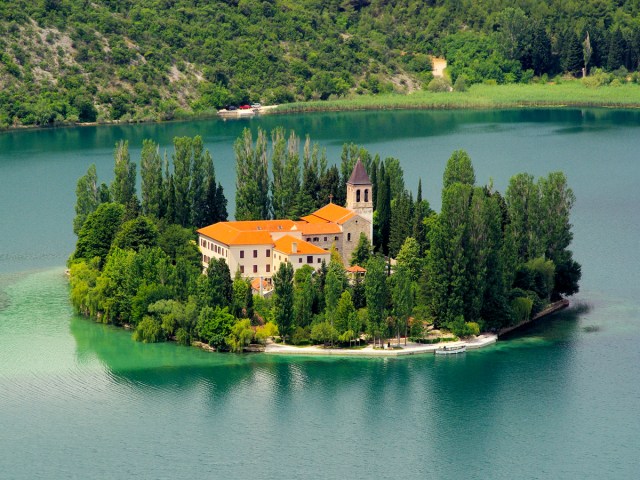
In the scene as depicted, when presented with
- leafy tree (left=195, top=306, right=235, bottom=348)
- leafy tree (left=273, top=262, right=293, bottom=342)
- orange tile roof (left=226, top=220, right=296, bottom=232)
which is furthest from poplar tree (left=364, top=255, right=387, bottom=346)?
orange tile roof (left=226, top=220, right=296, bottom=232)

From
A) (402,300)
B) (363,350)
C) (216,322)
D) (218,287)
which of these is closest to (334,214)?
(402,300)

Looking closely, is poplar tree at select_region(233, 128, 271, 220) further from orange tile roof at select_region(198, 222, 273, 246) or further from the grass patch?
the grass patch

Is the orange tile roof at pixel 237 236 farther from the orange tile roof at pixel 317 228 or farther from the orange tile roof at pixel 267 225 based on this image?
the orange tile roof at pixel 317 228

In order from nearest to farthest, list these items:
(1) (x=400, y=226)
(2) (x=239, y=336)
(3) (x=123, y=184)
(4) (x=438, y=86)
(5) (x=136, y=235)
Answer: (2) (x=239, y=336), (5) (x=136, y=235), (1) (x=400, y=226), (3) (x=123, y=184), (4) (x=438, y=86)

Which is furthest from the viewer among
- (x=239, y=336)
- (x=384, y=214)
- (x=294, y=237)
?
(x=384, y=214)

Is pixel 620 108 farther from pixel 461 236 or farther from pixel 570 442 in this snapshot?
pixel 570 442

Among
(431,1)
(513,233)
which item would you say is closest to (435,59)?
(431,1)

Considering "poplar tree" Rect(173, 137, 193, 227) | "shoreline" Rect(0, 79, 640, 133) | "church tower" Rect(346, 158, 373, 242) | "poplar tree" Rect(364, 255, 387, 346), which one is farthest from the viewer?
"shoreline" Rect(0, 79, 640, 133)

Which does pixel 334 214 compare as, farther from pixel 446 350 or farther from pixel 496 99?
pixel 496 99
